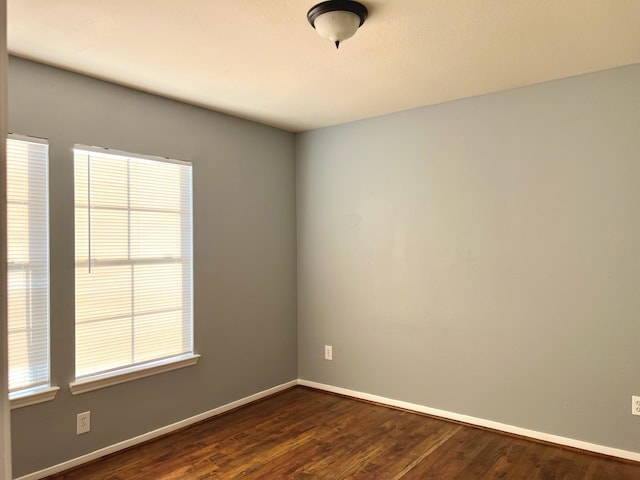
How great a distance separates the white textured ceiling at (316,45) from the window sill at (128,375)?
1.89 m

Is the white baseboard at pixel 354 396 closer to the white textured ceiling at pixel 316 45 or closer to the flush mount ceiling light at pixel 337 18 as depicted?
the white textured ceiling at pixel 316 45

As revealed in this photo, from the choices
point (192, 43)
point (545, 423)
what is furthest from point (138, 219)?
point (545, 423)

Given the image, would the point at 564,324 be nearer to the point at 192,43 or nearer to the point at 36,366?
the point at 192,43

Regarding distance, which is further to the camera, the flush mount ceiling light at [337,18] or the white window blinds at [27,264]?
the white window blinds at [27,264]

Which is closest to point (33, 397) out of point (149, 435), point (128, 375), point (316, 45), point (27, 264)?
point (128, 375)

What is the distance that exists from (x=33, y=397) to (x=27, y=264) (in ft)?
2.43

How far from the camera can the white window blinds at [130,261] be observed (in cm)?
271

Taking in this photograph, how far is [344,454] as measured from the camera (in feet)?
9.29

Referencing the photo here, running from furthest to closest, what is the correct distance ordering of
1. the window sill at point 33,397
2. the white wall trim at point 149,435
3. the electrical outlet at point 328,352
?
the electrical outlet at point 328,352 → the white wall trim at point 149,435 → the window sill at point 33,397

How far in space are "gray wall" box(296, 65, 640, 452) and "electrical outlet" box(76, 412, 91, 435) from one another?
6.55ft

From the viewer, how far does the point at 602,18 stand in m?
2.10

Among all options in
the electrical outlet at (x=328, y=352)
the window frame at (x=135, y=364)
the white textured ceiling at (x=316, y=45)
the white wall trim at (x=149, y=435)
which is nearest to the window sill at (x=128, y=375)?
the window frame at (x=135, y=364)

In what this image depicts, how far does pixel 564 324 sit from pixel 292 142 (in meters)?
2.76

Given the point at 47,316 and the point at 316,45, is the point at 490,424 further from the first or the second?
the point at 47,316
